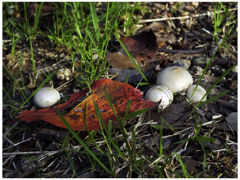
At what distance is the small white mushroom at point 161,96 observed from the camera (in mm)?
2125

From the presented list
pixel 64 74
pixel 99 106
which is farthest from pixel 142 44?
pixel 99 106

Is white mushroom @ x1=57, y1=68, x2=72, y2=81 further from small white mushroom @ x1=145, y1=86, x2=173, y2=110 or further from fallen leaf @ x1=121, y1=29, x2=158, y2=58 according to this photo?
small white mushroom @ x1=145, y1=86, x2=173, y2=110

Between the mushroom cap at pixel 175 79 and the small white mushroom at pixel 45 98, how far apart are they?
96cm

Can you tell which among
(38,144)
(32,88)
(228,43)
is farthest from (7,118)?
(228,43)

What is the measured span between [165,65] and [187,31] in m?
0.84

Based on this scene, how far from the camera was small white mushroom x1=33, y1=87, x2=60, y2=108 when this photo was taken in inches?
89.5

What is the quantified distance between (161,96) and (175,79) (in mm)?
258

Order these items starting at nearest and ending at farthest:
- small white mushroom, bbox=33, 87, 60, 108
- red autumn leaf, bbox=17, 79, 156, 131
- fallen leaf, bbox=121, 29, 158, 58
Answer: red autumn leaf, bbox=17, 79, 156, 131, small white mushroom, bbox=33, 87, 60, 108, fallen leaf, bbox=121, 29, 158, 58

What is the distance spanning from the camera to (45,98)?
227 centimetres

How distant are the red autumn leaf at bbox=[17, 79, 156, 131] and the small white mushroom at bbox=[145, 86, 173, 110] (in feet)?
0.40

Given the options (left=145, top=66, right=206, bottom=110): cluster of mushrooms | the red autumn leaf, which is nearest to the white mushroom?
the red autumn leaf

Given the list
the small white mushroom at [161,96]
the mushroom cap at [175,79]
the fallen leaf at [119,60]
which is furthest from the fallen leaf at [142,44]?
the small white mushroom at [161,96]

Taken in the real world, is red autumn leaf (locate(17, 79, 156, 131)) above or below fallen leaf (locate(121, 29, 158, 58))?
below

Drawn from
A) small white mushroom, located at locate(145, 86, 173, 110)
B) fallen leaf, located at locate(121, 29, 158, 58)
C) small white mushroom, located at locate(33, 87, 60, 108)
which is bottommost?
small white mushroom, located at locate(33, 87, 60, 108)
